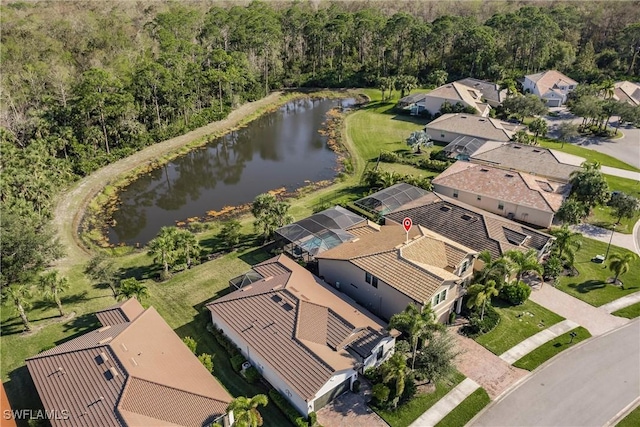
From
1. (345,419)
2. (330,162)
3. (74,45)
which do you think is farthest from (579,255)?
(74,45)

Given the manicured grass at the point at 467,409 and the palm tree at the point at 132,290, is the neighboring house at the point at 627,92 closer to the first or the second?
the manicured grass at the point at 467,409

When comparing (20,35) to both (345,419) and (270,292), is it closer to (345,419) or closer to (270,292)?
(270,292)

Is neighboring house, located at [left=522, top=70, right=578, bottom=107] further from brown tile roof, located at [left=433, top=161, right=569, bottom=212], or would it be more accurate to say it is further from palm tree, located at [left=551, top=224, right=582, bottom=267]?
palm tree, located at [left=551, top=224, right=582, bottom=267]

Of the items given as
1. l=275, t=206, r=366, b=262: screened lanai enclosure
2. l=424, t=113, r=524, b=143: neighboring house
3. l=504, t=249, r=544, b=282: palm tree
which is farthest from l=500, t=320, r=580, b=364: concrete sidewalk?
l=424, t=113, r=524, b=143: neighboring house

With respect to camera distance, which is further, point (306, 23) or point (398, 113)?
point (306, 23)

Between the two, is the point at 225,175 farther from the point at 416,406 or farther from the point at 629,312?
the point at 629,312

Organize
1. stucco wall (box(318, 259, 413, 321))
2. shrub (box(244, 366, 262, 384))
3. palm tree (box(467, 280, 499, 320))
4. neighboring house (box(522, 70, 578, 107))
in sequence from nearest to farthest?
shrub (box(244, 366, 262, 384)), palm tree (box(467, 280, 499, 320)), stucco wall (box(318, 259, 413, 321)), neighboring house (box(522, 70, 578, 107))
